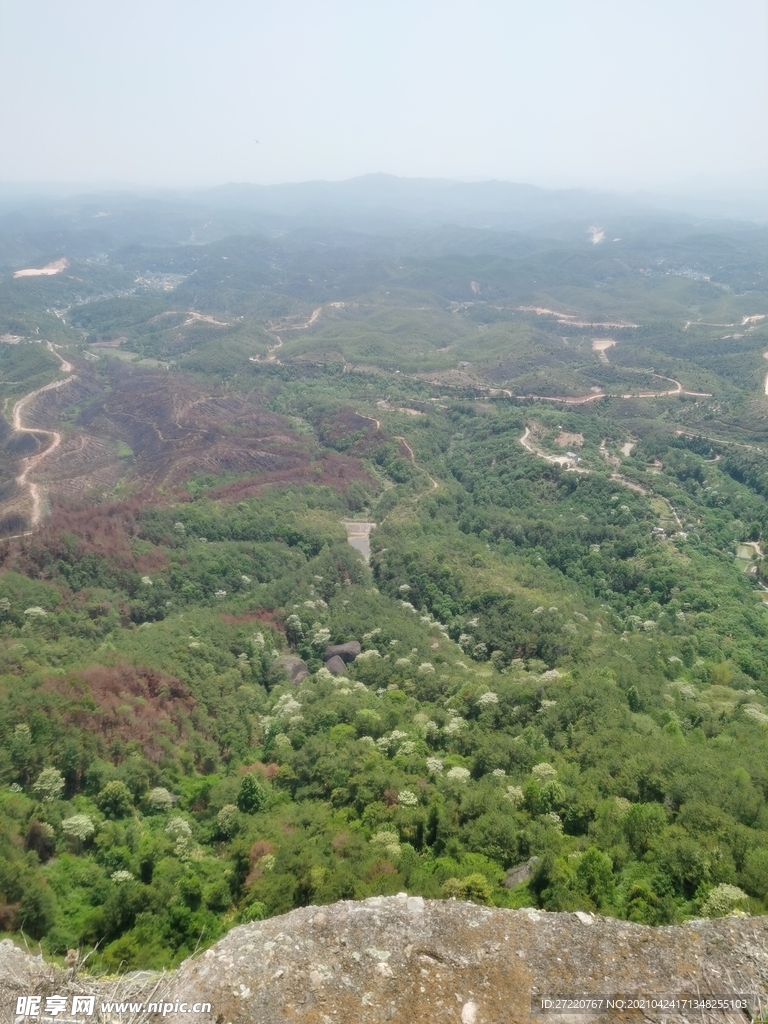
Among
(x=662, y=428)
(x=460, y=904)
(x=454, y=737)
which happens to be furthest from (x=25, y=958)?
(x=662, y=428)

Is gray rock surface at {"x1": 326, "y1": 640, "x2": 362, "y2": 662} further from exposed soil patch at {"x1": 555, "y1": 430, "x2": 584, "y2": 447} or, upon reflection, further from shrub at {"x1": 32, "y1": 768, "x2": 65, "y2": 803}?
exposed soil patch at {"x1": 555, "y1": 430, "x2": 584, "y2": 447}

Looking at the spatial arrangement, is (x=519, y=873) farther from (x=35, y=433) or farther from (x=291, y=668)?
(x=35, y=433)

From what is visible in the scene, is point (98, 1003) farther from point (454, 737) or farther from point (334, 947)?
point (454, 737)

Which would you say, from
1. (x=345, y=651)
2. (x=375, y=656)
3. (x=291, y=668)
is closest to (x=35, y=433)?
(x=291, y=668)

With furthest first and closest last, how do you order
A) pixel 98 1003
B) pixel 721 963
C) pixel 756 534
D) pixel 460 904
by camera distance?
pixel 756 534
pixel 460 904
pixel 721 963
pixel 98 1003

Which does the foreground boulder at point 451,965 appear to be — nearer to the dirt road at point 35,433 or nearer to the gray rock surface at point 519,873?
the gray rock surface at point 519,873

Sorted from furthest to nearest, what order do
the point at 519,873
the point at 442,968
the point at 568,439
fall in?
1. the point at 568,439
2. the point at 519,873
3. the point at 442,968
